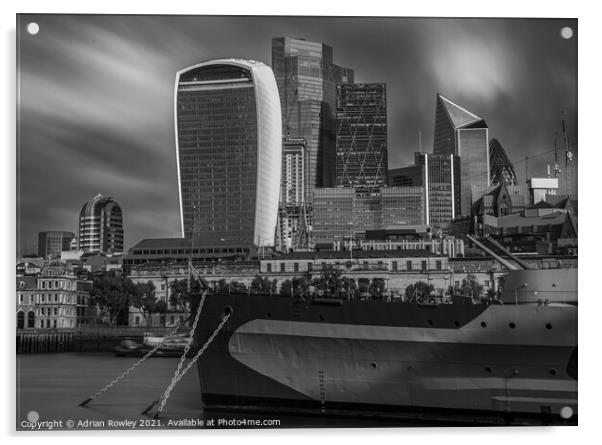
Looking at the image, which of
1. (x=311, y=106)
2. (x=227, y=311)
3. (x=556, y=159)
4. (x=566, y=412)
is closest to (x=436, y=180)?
(x=311, y=106)

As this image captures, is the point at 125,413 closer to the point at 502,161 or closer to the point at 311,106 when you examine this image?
the point at 502,161

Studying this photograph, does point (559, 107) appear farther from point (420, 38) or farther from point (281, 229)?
point (281, 229)

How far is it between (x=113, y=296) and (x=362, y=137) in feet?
227

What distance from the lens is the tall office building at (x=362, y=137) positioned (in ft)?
390

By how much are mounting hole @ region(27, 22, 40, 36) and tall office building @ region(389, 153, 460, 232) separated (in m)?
95.2

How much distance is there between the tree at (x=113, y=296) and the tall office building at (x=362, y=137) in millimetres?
63088

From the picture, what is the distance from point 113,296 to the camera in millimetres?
56531

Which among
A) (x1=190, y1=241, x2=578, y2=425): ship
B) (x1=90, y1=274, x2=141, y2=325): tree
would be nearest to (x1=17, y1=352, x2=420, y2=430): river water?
(x1=190, y1=241, x2=578, y2=425): ship

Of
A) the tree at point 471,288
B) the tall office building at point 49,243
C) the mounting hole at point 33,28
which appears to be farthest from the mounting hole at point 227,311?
the tree at point 471,288

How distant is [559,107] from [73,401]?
34.0 feet

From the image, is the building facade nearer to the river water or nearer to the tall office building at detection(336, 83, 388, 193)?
the tall office building at detection(336, 83, 388, 193)

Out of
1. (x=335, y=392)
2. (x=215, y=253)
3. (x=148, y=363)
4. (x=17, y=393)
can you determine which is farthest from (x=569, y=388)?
(x=215, y=253)

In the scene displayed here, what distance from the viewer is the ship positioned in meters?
16.0

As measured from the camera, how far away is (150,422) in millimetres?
14773
